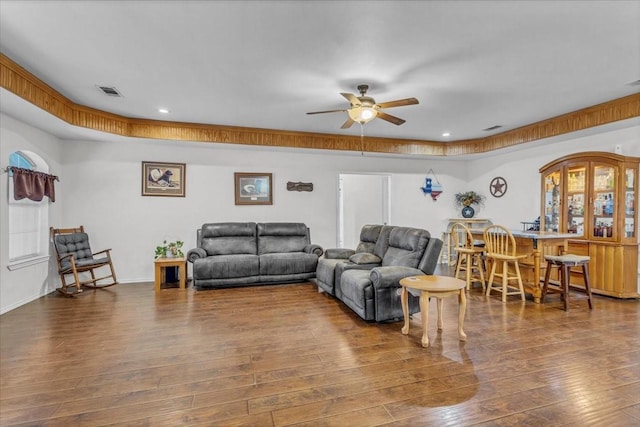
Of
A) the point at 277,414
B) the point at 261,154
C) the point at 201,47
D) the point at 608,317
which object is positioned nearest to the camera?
the point at 277,414

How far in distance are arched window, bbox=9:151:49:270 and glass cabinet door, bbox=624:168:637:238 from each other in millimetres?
7892

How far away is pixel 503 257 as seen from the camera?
13.8ft

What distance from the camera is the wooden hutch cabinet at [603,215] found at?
4277 millimetres

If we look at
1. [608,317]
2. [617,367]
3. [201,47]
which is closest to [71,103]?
[201,47]

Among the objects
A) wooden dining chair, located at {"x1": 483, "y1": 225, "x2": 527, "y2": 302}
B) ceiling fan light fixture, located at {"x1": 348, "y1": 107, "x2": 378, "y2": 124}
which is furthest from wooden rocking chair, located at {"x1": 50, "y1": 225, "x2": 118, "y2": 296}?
wooden dining chair, located at {"x1": 483, "y1": 225, "x2": 527, "y2": 302}

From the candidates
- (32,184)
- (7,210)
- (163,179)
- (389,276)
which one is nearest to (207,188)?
(163,179)

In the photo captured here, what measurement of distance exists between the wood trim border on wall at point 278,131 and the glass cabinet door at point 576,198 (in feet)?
2.08

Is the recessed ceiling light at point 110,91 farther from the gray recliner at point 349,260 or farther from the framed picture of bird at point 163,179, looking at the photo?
the gray recliner at point 349,260

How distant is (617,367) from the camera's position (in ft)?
8.03

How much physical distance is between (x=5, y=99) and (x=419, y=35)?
4.09 m

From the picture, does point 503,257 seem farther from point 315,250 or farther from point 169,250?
point 169,250

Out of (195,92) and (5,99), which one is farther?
(195,92)

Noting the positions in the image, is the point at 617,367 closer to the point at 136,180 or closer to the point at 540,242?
the point at 540,242

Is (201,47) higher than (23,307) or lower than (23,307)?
higher
